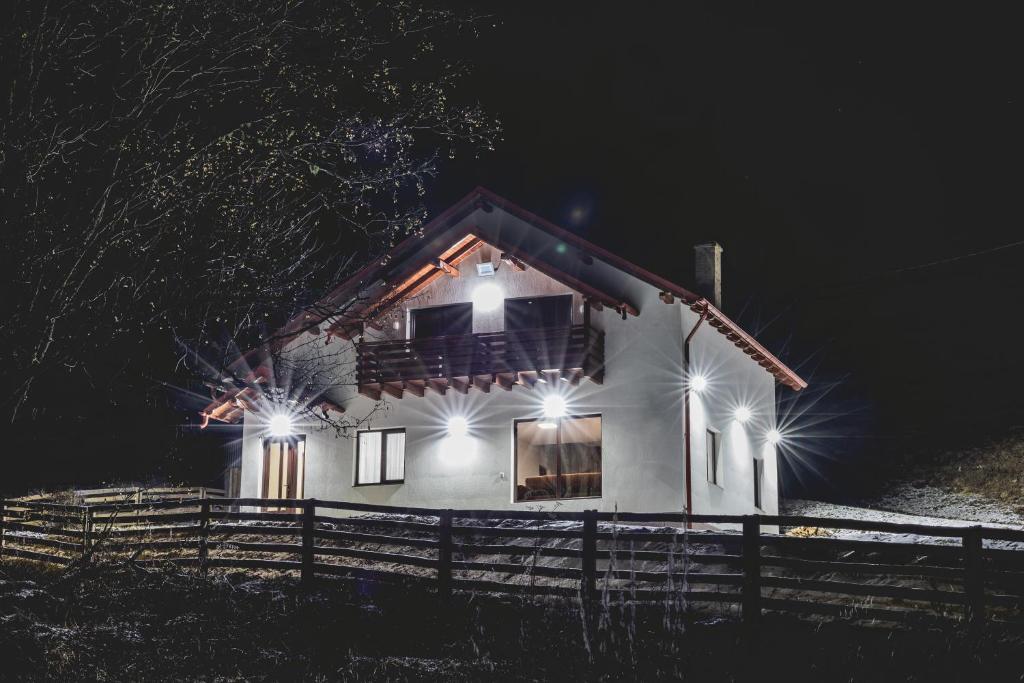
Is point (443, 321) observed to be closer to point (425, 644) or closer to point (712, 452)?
point (712, 452)

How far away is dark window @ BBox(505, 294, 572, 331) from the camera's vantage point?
78.9 ft

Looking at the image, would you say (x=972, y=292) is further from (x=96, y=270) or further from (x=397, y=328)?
(x=96, y=270)

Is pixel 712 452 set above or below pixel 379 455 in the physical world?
above

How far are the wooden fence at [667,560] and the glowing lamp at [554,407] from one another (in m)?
6.79

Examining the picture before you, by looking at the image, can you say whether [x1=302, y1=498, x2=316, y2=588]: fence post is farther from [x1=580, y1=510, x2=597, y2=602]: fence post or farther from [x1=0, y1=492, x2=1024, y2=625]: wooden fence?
[x1=580, y1=510, x2=597, y2=602]: fence post

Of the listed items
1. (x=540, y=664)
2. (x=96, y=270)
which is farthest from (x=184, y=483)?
(x=540, y=664)

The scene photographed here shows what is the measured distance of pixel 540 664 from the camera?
10.5 metres

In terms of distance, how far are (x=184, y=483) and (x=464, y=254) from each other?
20.7 meters

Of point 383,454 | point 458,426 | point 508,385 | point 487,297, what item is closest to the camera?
point 508,385

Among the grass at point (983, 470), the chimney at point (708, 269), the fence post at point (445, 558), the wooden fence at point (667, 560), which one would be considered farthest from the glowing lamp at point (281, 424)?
the grass at point (983, 470)

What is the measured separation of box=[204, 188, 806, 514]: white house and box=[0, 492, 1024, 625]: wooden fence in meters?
6.12

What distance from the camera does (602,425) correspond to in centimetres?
2334

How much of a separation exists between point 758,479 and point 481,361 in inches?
396

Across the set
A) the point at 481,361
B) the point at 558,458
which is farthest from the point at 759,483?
the point at 481,361
